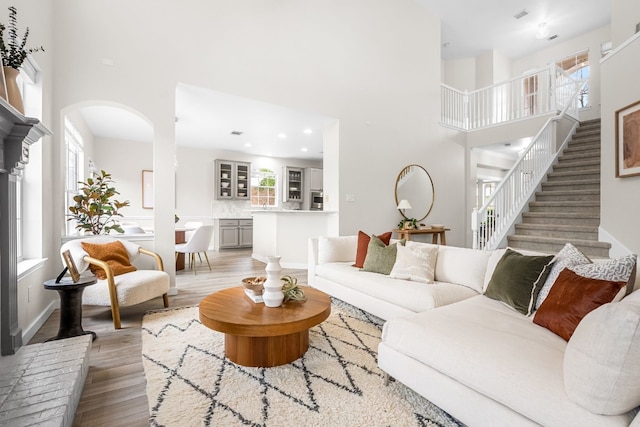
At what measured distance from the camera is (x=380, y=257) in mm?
3113

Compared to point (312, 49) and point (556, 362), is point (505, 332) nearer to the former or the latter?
point (556, 362)

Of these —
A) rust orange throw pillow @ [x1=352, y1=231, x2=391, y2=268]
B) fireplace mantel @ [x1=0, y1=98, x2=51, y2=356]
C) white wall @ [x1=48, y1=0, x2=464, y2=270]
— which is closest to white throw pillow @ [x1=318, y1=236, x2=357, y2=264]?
rust orange throw pillow @ [x1=352, y1=231, x2=391, y2=268]

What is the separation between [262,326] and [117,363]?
1.16 meters

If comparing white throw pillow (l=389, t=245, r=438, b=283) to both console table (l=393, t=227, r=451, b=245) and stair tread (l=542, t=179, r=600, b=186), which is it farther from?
stair tread (l=542, t=179, r=600, b=186)

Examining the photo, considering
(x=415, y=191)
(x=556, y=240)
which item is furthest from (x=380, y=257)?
(x=415, y=191)

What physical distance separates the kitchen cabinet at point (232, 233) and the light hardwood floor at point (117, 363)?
11.6 feet

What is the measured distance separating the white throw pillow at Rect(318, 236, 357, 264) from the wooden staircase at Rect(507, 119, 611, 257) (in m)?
2.83

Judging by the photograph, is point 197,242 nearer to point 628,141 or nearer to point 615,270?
point 615,270

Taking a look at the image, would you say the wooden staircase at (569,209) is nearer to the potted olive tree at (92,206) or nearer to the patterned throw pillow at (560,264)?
the patterned throw pillow at (560,264)

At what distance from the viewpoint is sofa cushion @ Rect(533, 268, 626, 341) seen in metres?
1.45

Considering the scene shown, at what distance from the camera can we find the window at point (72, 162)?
4543 millimetres

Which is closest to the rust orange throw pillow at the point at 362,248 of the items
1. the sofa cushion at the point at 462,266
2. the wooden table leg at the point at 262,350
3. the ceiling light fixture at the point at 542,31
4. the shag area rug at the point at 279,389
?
the sofa cushion at the point at 462,266

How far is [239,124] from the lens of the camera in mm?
5633

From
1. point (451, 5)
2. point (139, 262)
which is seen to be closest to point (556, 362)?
point (139, 262)
